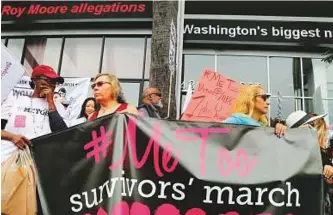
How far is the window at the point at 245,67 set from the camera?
35.7 ft

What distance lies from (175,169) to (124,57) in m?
8.55

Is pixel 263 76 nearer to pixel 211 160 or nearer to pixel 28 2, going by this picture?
pixel 28 2

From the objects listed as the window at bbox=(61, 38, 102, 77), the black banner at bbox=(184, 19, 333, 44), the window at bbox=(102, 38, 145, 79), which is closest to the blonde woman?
the black banner at bbox=(184, 19, 333, 44)

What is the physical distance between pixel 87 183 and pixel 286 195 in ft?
4.10

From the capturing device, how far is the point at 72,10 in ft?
36.4

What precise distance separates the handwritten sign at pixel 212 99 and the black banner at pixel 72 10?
5.69 meters

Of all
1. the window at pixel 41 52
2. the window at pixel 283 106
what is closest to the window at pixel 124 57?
the window at pixel 41 52

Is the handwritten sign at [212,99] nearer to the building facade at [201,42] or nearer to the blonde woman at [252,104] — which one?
the blonde woman at [252,104]

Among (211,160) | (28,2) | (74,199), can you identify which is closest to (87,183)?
(74,199)

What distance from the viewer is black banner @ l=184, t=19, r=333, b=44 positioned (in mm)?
10398

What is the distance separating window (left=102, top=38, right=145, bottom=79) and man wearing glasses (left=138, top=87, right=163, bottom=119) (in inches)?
258

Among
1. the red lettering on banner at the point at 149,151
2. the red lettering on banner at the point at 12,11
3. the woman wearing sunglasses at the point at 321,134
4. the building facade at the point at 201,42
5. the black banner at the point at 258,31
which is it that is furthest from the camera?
the red lettering on banner at the point at 12,11

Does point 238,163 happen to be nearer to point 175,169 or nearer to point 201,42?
point 175,169

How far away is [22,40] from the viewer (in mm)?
11711
